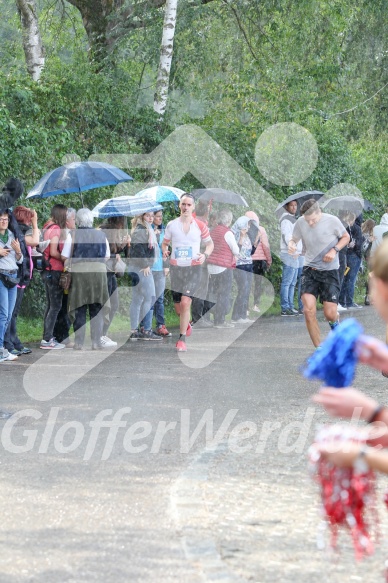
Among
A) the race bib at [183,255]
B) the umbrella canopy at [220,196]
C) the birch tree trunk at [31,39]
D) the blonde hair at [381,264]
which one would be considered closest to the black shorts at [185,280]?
the race bib at [183,255]

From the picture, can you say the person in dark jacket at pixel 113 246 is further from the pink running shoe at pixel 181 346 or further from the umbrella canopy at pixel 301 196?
the umbrella canopy at pixel 301 196

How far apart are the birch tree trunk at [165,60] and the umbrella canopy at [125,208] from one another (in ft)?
22.1

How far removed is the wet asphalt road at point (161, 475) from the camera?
5.25m

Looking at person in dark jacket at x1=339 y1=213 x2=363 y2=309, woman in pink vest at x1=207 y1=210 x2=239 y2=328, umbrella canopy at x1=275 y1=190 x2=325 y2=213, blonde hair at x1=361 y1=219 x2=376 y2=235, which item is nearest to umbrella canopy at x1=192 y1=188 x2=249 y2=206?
woman in pink vest at x1=207 y1=210 x2=239 y2=328

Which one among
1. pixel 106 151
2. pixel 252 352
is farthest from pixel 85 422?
pixel 106 151

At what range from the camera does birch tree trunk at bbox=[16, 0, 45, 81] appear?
802 inches

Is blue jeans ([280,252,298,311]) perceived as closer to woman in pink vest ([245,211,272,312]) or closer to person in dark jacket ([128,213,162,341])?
woman in pink vest ([245,211,272,312])

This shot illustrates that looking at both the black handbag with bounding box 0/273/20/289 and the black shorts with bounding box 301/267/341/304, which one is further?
the black shorts with bounding box 301/267/341/304

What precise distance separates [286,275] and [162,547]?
14957mm

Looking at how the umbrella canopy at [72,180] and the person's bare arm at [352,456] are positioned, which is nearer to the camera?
the person's bare arm at [352,456]

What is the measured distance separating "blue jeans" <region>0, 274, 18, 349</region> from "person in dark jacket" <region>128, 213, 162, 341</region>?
276 cm

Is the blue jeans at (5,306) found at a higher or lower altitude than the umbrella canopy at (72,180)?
lower

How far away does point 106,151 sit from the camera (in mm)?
19000

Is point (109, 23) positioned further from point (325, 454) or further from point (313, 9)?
point (325, 454)
